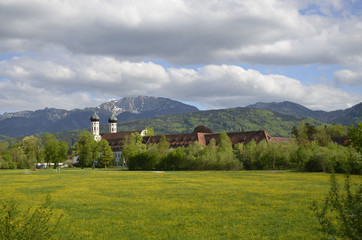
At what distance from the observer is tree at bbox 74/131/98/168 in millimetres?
126312

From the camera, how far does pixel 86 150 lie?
127 metres

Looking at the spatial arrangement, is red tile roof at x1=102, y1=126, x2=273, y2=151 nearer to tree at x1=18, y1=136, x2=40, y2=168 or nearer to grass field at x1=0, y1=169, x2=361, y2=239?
tree at x1=18, y1=136, x2=40, y2=168

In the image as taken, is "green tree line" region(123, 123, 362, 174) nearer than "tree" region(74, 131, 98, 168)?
Yes

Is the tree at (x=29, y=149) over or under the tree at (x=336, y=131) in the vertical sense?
under

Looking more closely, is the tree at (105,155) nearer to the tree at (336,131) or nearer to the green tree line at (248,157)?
the green tree line at (248,157)

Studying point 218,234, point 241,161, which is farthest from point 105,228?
point 241,161


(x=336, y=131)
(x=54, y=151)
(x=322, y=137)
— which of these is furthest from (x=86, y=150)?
(x=336, y=131)

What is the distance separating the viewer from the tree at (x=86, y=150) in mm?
126312

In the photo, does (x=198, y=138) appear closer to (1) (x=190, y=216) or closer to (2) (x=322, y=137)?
(2) (x=322, y=137)

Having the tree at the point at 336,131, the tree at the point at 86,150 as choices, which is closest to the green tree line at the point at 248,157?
the tree at the point at 86,150

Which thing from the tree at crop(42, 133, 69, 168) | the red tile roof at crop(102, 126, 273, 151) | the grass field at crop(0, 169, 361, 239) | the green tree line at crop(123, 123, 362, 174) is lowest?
the grass field at crop(0, 169, 361, 239)

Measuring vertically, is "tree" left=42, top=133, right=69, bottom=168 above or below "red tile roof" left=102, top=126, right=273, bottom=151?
below

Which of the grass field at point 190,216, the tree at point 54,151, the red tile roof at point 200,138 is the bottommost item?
the grass field at point 190,216

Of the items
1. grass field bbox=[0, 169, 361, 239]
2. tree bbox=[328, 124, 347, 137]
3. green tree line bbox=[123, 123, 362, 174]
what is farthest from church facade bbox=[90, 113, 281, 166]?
grass field bbox=[0, 169, 361, 239]
